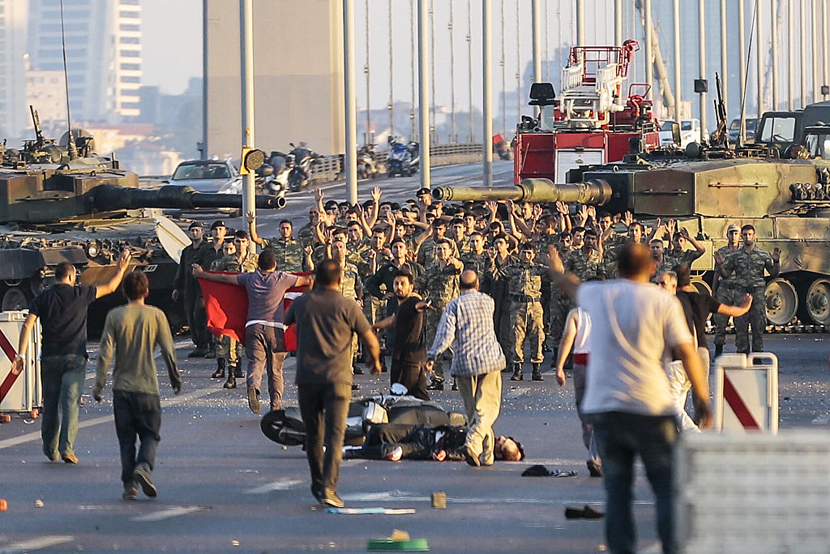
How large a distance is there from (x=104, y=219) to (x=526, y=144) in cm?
1674

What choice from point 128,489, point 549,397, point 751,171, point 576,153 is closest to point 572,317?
point 128,489

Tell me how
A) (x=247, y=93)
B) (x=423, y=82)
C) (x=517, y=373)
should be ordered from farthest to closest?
(x=423, y=82)
(x=247, y=93)
(x=517, y=373)

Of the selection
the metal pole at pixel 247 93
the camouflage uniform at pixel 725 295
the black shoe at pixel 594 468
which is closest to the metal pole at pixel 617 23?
the metal pole at pixel 247 93

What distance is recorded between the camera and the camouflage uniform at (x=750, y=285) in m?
22.5

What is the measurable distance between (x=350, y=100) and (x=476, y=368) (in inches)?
805

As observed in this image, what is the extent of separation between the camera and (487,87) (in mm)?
42438

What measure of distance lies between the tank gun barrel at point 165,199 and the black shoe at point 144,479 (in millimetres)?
13423

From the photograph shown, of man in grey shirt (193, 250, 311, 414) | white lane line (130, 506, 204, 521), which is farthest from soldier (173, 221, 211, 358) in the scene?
white lane line (130, 506, 204, 521)

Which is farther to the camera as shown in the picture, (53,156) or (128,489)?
(53,156)

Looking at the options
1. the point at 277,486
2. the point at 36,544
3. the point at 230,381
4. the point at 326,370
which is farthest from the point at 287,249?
the point at 36,544

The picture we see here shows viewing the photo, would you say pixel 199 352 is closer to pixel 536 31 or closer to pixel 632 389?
pixel 632 389

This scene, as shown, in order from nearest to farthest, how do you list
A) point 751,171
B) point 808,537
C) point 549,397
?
point 808,537, point 549,397, point 751,171

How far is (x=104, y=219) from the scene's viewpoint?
28172 millimetres

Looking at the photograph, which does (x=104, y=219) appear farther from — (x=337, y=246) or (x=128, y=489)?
(x=128, y=489)
